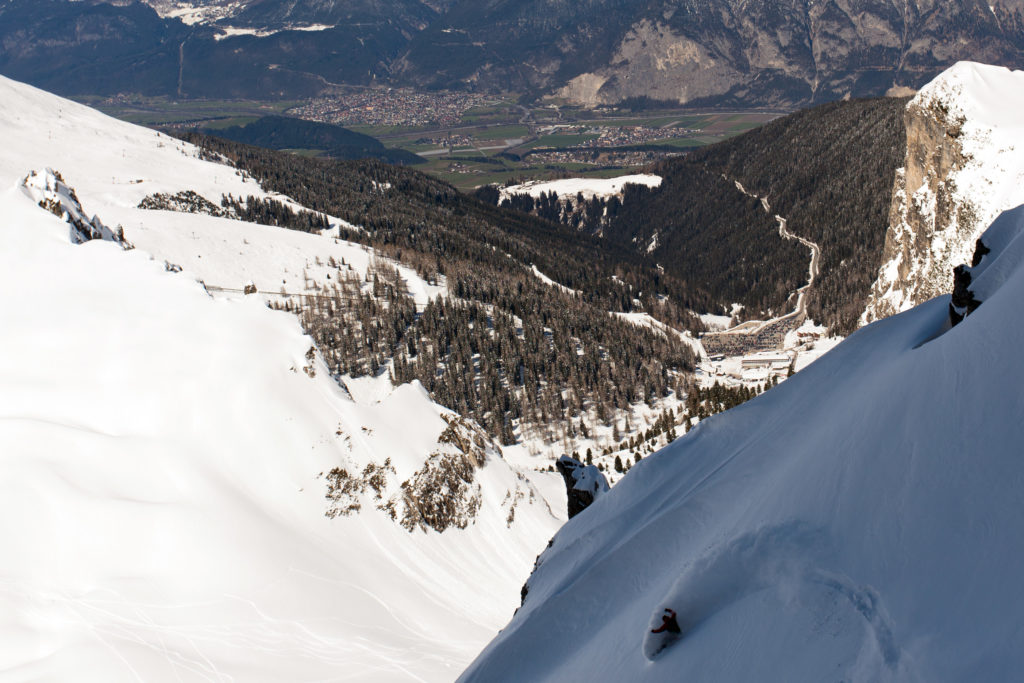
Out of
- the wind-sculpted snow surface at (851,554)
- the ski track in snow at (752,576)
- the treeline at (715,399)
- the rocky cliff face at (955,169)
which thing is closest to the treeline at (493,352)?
the treeline at (715,399)

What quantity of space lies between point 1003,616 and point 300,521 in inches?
1783

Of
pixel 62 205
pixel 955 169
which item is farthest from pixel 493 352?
pixel 955 169

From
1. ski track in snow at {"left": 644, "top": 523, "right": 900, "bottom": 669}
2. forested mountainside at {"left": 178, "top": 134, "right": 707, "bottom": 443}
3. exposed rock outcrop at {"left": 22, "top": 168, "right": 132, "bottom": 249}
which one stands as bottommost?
forested mountainside at {"left": 178, "top": 134, "right": 707, "bottom": 443}

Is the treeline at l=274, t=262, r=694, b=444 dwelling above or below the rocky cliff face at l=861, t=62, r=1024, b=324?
below

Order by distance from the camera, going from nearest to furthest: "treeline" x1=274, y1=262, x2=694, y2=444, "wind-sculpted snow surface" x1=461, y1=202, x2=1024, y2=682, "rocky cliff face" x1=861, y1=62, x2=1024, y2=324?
"wind-sculpted snow surface" x1=461, y1=202, x2=1024, y2=682 < "rocky cliff face" x1=861, y1=62, x2=1024, y2=324 < "treeline" x1=274, y1=262, x2=694, y2=444

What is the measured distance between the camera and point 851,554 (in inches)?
496

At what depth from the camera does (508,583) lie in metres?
52.4

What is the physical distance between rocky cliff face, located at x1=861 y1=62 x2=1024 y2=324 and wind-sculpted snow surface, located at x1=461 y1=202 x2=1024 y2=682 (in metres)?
86.5

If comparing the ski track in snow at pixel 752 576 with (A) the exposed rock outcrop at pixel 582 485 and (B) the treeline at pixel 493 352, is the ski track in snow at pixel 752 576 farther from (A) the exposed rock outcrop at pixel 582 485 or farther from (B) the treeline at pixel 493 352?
(B) the treeline at pixel 493 352

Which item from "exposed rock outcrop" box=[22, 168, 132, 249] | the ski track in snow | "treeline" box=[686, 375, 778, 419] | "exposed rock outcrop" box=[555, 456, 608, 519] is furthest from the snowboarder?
"treeline" box=[686, 375, 778, 419]

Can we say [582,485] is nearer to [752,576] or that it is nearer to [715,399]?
[752,576]

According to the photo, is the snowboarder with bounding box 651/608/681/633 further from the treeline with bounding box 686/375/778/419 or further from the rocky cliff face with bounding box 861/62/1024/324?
the treeline with bounding box 686/375/778/419

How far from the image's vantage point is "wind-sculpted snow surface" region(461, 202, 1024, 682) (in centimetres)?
1026

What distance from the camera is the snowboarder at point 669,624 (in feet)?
48.2
